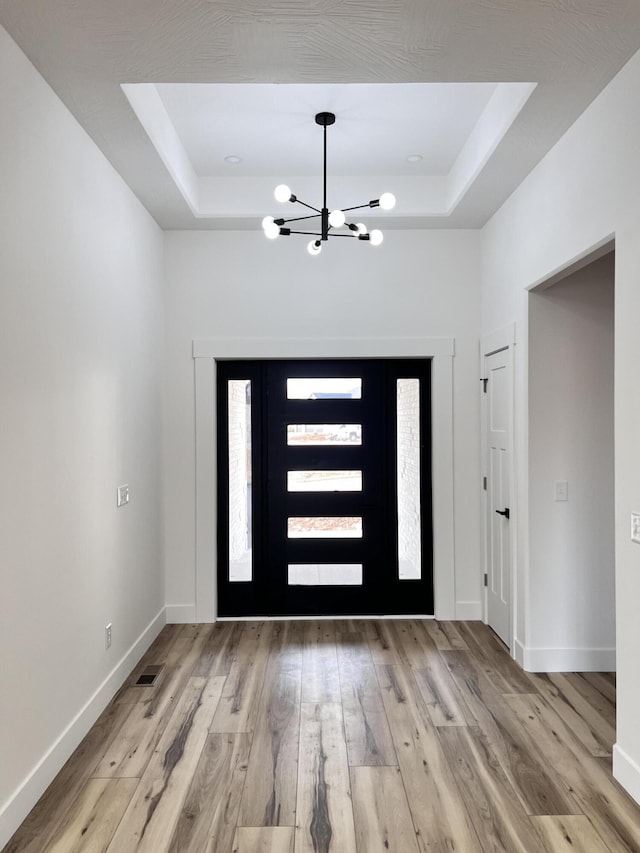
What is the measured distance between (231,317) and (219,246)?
52 centimetres

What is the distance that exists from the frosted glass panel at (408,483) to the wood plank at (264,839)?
2.50m

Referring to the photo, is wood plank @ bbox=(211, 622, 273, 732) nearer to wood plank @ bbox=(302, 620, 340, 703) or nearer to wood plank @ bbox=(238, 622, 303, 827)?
wood plank @ bbox=(238, 622, 303, 827)

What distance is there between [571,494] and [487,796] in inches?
67.2

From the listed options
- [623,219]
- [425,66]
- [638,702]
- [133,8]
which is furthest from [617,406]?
[133,8]

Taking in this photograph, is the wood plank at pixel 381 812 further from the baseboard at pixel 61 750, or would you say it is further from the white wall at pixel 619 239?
the baseboard at pixel 61 750

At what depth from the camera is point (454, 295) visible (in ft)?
14.2

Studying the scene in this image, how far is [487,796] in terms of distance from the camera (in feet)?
7.38

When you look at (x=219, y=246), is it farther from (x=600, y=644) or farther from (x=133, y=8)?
(x=600, y=644)

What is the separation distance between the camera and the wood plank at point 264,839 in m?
1.97

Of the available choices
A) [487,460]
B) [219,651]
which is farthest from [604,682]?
[219,651]

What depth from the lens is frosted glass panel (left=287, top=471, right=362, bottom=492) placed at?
14.4 ft

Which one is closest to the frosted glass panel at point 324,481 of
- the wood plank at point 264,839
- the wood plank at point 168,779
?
the wood plank at point 168,779

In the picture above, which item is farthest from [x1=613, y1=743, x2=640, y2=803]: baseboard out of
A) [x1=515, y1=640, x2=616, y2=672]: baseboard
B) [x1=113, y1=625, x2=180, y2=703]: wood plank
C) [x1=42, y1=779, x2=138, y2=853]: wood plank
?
[x1=113, y1=625, x2=180, y2=703]: wood plank

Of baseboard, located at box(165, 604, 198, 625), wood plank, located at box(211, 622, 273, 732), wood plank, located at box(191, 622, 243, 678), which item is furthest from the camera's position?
baseboard, located at box(165, 604, 198, 625)
